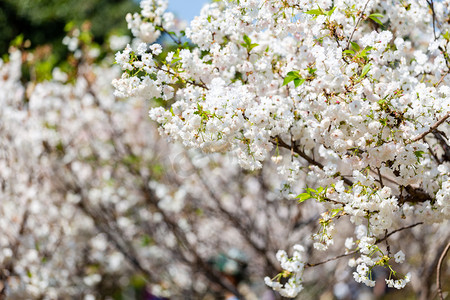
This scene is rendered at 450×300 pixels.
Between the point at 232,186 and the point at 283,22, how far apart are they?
4.65 metres

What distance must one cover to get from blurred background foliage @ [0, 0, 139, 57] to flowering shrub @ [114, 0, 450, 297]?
19571 mm

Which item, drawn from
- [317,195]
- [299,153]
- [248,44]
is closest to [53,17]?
[248,44]

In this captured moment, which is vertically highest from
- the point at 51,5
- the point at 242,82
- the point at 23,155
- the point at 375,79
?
the point at 51,5

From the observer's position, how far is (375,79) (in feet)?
8.25

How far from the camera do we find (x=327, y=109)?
2.35 m

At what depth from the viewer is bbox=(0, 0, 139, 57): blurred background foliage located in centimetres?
2159

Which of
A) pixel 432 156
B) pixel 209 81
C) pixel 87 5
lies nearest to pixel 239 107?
pixel 209 81

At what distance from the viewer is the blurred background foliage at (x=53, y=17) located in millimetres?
21594

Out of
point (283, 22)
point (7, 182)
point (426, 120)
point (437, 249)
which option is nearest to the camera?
point (426, 120)

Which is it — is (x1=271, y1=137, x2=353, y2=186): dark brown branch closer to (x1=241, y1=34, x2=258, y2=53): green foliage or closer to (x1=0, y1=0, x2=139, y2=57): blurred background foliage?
(x1=241, y1=34, x2=258, y2=53): green foliage

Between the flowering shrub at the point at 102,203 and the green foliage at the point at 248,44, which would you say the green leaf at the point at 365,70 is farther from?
the flowering shrub at the point at 102,203

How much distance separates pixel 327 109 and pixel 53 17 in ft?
72.9

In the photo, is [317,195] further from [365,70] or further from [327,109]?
[365,70]

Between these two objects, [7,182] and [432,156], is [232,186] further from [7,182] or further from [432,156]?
[432,156]
